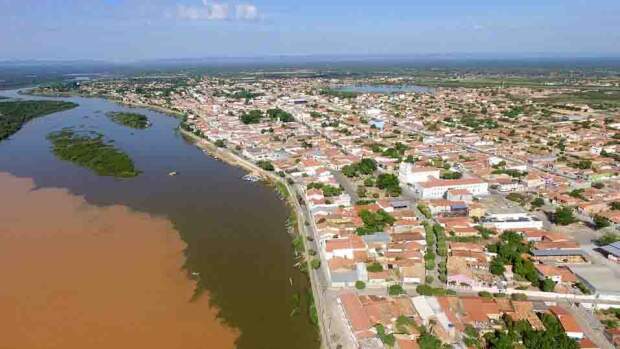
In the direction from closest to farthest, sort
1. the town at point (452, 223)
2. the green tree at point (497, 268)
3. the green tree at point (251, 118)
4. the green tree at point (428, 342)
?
the green tree at point (428, 342), the town at point (452, 223), the green tree at point (497, 268), the green tree at point (251, 118)

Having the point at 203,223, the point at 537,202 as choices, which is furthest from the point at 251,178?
the point at 537,202

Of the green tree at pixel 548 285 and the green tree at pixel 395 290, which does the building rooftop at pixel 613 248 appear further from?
the green tree at pixel 395 290

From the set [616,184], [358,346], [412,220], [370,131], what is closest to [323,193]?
[412,220]

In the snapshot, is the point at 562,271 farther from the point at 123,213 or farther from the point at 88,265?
the point at 123,213

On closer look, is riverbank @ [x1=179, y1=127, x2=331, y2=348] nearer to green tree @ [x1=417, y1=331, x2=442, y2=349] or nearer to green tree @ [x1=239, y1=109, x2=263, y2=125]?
green tree @ [x1=417, y1=331, x2=442, y2=349]

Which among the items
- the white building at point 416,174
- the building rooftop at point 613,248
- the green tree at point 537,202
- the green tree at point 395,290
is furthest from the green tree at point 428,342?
the white building at point 416,174

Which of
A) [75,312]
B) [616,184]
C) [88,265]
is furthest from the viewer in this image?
[616,184]
